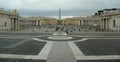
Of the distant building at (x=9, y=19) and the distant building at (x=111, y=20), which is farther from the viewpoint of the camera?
the distant building at (x=9, y=19)

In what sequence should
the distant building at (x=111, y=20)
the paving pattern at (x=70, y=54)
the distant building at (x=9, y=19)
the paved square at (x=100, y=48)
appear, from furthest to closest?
the distant building at (x=9, y=19) → the distant building at (x=111, y=20) → the paved square at (x=100, y=48) → the paving pattern at (x=70, y=54)

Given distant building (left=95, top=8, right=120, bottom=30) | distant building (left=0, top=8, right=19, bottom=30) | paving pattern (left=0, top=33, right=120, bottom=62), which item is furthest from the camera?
distant building (left=0, top=8, right=19, bottom=30)

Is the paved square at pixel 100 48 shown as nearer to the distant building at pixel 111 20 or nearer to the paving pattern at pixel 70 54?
the paving pattern at pixel 70 54

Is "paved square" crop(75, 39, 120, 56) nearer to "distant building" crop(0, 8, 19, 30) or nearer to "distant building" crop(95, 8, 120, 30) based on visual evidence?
"distant building" crop(95, 8, 120, 30)

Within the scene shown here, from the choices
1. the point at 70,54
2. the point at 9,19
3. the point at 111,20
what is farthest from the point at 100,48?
the point at 9,19

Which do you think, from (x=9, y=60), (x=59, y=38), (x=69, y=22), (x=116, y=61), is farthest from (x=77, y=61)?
(x=69, y=22)

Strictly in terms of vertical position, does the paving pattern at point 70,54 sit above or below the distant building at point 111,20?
below

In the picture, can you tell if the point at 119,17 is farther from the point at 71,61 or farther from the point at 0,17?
the point at 71,61

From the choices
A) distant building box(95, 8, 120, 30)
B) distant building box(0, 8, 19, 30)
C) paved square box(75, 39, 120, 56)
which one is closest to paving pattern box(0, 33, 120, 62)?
paved square box(75, 39, 120, 56)

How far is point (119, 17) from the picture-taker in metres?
71.3

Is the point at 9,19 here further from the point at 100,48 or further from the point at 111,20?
the point at 100,48

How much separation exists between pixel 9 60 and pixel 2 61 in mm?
442

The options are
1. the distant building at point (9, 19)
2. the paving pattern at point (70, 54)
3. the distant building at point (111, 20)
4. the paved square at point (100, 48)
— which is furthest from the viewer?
the distant building at point (9, 19)

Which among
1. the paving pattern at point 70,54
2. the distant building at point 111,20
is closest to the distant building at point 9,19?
the distant building at point 111,20
